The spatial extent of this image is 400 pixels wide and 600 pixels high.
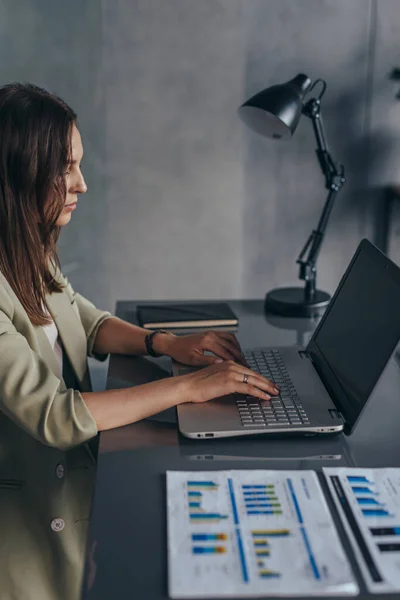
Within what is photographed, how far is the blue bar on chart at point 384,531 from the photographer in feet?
2.91

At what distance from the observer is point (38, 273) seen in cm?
134

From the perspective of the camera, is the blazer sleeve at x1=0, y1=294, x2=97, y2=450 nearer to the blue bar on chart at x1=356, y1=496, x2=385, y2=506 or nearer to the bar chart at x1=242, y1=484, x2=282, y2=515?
the bar chart at x1=242, y1=484, x2=282, y2=515

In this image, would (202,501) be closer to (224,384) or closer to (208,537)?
(208,537)

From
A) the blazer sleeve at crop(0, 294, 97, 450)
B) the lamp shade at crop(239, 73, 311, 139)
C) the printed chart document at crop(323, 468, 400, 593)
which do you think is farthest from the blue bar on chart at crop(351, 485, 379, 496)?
the lamp shade at crop(239, 73, 311, 139)

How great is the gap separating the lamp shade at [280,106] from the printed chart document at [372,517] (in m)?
0.97

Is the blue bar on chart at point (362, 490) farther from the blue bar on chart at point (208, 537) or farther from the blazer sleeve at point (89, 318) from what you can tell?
the blazer sleeve at point (89, 318)

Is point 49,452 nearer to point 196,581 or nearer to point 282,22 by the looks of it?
point 196,581

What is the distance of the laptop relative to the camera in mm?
1134

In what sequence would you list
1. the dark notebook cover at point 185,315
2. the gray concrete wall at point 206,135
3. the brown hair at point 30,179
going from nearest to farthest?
the brown hair at point 30,179 → the dark notebook cover at point 185,315 → the gray concrete wall at point 206,135

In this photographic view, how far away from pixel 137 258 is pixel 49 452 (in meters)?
1.60

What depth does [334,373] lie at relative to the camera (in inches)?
50.6

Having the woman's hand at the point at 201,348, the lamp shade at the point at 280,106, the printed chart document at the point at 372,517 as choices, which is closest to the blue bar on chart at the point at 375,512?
the printed chart document at the point at 372,517

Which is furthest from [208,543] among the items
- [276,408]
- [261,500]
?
[276,408]

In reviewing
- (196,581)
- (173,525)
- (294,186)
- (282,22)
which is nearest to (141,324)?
(173,525)
